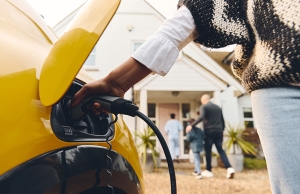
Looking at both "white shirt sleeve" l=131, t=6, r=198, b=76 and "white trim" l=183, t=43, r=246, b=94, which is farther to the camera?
"white trim" l=183, t=43, r=246, b=94

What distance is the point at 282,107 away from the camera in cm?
88

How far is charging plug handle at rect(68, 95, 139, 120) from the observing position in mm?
903

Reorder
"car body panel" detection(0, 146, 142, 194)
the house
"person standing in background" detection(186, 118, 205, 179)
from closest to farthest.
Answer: "car body panel" detection(0, 146, 142, 194) < "person standing in background" detection(186, 118, 205, 179) < the house

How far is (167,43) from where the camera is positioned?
97 cm

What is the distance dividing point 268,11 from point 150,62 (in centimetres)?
42

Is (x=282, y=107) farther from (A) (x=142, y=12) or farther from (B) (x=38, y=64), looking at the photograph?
(A) (x=142, y=12)

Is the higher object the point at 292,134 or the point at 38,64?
the point at 38,64

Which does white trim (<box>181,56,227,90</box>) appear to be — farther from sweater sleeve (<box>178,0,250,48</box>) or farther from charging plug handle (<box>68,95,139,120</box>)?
charging plug handle (<box>68,95,139,120</box>)

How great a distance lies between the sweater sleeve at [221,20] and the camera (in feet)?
3.24

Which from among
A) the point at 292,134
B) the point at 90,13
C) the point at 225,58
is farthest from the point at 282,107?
the point at 225,58

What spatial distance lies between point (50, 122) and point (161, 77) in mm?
10133

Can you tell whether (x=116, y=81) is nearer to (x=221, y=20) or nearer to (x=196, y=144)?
(x=221, y=20)

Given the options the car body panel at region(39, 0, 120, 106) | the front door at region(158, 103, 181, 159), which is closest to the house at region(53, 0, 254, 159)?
the front door at region(158, 103, 181, 159)

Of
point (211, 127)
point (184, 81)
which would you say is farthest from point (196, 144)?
point (184, 81)
